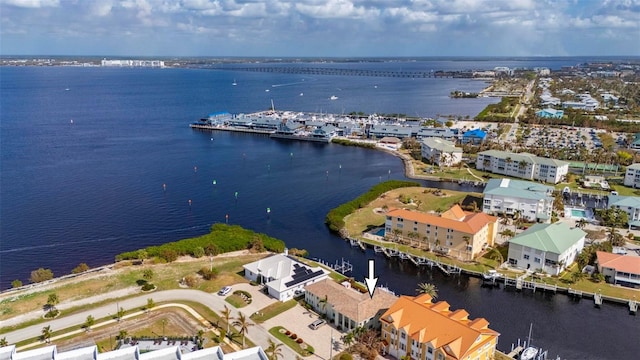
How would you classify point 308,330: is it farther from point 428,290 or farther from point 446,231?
point 446,231

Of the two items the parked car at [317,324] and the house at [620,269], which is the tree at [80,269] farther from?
the house at [620,269]

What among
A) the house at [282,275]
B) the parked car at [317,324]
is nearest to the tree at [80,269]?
the house at [282,275]

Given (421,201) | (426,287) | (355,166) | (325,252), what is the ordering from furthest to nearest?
(355,166), (421,201), (325,252), (426,287)

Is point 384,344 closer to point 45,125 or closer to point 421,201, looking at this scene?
point 421,201

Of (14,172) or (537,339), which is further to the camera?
(14,172)

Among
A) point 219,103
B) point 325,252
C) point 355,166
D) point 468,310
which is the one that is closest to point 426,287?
point 468,310

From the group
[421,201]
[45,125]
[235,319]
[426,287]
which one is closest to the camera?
[235,319]

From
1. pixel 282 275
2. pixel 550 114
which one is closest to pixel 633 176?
pixel 282 275
